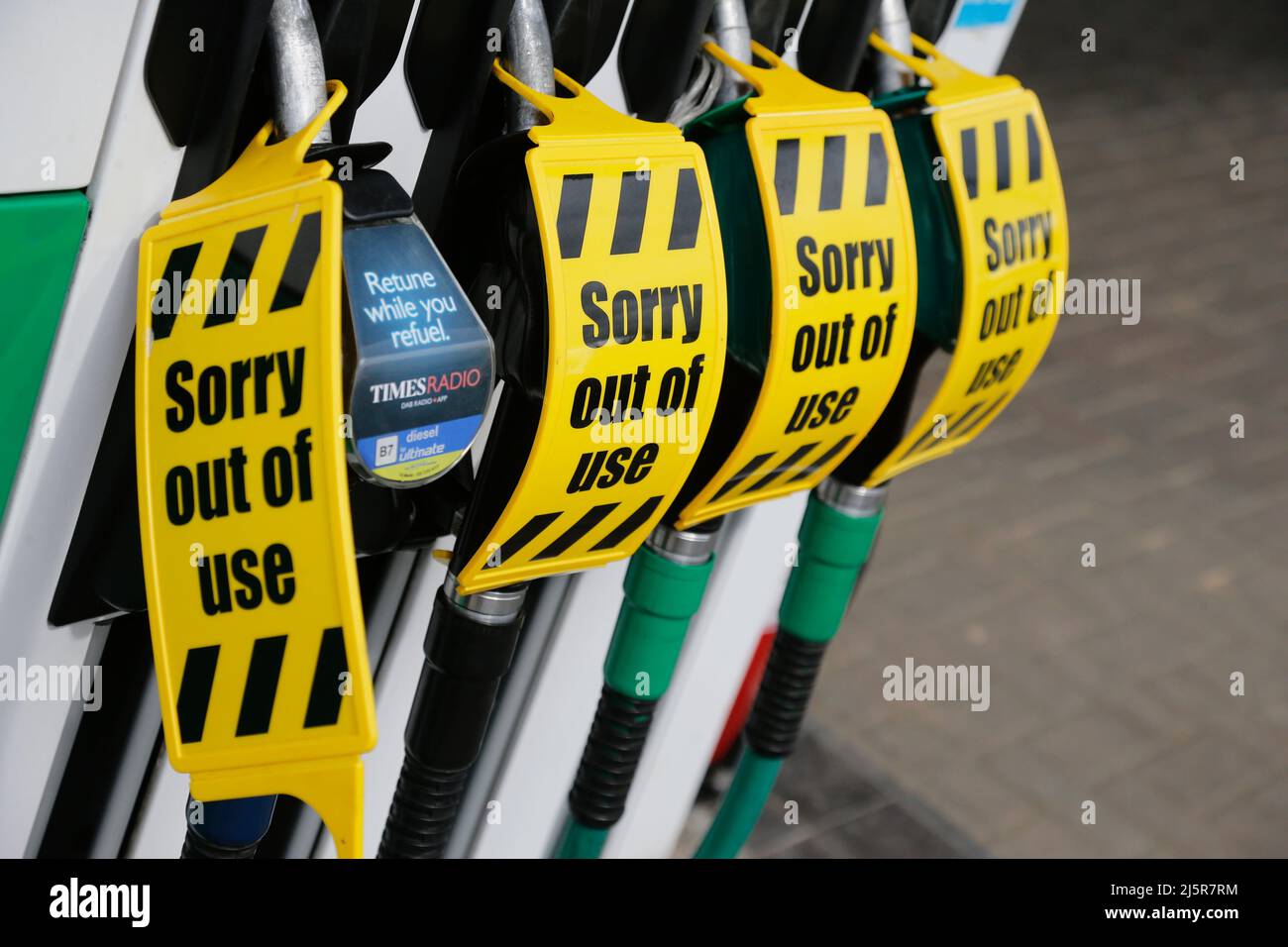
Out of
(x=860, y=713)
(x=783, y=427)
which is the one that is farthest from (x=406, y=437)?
(x=860, y=713)

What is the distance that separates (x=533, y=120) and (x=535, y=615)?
549 mm

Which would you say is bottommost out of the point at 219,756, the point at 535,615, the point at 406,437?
the point at 535,615

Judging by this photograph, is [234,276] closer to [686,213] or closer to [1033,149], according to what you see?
[686,213]

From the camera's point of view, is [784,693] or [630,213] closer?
[630,213]

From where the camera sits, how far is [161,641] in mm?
729

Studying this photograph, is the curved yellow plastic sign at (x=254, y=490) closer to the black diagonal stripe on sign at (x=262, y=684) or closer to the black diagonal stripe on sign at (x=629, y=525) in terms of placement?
the black diagonal stripe on sign at (x=262, y=684)

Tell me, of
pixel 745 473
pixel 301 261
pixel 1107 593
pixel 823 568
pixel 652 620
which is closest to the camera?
pixel 301 261

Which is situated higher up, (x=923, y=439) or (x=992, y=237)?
(x=992, y=237)

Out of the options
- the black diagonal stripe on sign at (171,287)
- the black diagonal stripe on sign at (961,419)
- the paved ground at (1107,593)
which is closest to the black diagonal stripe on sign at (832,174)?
the black diagonal stripe on sign at (961,419)

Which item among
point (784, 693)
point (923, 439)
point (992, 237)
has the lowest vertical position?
point (784, 693)

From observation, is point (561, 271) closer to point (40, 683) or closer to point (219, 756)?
point (219, 756)

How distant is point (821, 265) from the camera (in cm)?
83

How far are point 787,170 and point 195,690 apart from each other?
1.28 ft

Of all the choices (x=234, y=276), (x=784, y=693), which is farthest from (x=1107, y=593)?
(x=234, y=276)
